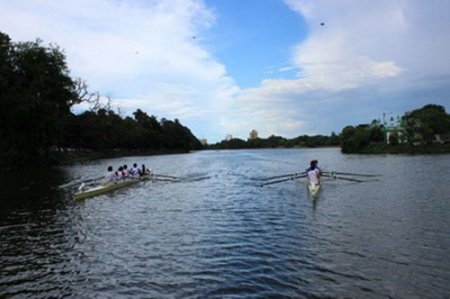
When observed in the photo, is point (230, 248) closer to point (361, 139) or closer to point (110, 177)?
point (110, 177)

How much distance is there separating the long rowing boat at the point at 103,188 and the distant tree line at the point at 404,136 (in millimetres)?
71346

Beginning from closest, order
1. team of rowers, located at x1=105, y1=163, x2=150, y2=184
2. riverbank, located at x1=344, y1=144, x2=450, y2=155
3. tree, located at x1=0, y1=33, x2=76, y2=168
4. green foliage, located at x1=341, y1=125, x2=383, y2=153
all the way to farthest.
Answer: team of rowers, located at x1=105, y1=163, x2=150, y2=184 < tree, located at x1=0, y1=33, x2=76, y2=168 < riverbank, located at x1=344, y1=144, x2=450, y2=155 < green foliage, located at x1=341, y1=125, x2=383, y2=153

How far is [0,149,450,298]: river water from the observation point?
23.9 feet

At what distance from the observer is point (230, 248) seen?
1005cm

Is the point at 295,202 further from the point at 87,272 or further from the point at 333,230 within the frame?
the point at 87,272

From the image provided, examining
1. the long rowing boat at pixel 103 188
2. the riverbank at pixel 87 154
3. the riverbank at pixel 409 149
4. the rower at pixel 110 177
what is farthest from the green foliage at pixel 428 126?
the riverbank at pixel 87 154

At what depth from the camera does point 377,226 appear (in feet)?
39.8

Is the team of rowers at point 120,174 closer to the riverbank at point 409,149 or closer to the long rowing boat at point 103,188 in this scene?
the long rowing boat at point 103,188

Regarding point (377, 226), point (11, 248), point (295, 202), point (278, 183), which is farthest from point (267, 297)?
point (278, 183)

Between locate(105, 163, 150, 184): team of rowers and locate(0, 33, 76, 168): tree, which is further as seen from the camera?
locate(0, 33, 76, 168): tree

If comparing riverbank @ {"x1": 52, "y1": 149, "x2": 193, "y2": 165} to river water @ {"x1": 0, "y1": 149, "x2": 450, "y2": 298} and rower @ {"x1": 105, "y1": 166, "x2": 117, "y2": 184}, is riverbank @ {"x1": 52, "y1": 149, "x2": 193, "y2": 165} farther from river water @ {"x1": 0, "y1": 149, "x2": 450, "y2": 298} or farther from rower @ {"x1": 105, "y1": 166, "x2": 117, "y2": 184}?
river water @ {"x1": 0, "y1": 149, "x2": 450, "y2": 298}

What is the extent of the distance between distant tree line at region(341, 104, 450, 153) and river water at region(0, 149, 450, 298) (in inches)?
2694

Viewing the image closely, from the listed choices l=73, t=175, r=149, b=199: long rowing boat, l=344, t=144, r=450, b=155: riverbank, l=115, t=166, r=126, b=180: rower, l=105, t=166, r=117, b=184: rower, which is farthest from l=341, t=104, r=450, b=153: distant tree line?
l=105, t=166, r=117, b=184: rower

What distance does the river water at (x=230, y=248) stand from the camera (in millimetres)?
7281
